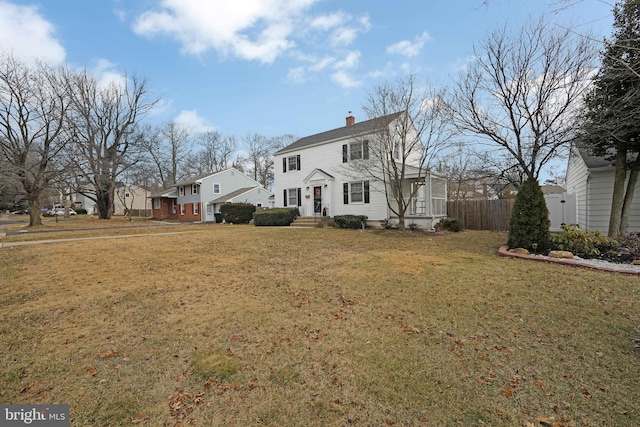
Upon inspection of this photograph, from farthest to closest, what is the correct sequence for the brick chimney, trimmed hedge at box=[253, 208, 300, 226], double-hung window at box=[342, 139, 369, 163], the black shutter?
the brick chimney, trimmed hedge at box=[253, 208, 300, 226], the black shutter, double-hung window at box=[342, 139, 369, 163]

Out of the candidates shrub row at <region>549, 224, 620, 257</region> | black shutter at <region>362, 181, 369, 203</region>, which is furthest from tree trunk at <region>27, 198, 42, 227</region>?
shrub row at <region>549, 224, 620, 257</region>

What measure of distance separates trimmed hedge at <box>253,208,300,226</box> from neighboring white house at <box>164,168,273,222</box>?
9888 millimetres

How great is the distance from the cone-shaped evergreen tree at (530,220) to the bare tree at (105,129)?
32.0m

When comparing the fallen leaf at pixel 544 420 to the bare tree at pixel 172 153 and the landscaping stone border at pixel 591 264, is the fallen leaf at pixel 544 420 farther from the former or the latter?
the bare tree at pixel 172 153

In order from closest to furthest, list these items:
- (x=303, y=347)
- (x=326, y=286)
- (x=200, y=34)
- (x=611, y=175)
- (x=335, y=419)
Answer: (x=335, y=419)
(x=303, y=347)
(x=326, y=286)
(x=611, y=175)
(x=200, y=34)

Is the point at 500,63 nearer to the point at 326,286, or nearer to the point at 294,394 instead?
the point at 326,286

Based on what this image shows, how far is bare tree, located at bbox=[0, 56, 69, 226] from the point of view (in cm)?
2120

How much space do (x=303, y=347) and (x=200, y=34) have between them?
1412cm

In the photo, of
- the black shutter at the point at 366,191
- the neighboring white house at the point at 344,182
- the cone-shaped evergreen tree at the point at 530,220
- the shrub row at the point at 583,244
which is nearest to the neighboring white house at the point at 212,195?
the neighboring white house at the point at 344,182

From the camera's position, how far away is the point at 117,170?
1159 inches

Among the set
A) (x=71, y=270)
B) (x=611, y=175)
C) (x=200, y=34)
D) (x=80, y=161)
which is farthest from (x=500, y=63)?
(x=80, y=161)

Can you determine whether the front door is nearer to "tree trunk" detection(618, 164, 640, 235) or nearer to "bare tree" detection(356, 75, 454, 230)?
"bare tree" detection(356, 75, 454, 230)

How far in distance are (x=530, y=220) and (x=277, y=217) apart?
14.7 meters

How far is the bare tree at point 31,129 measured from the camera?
21.2m
